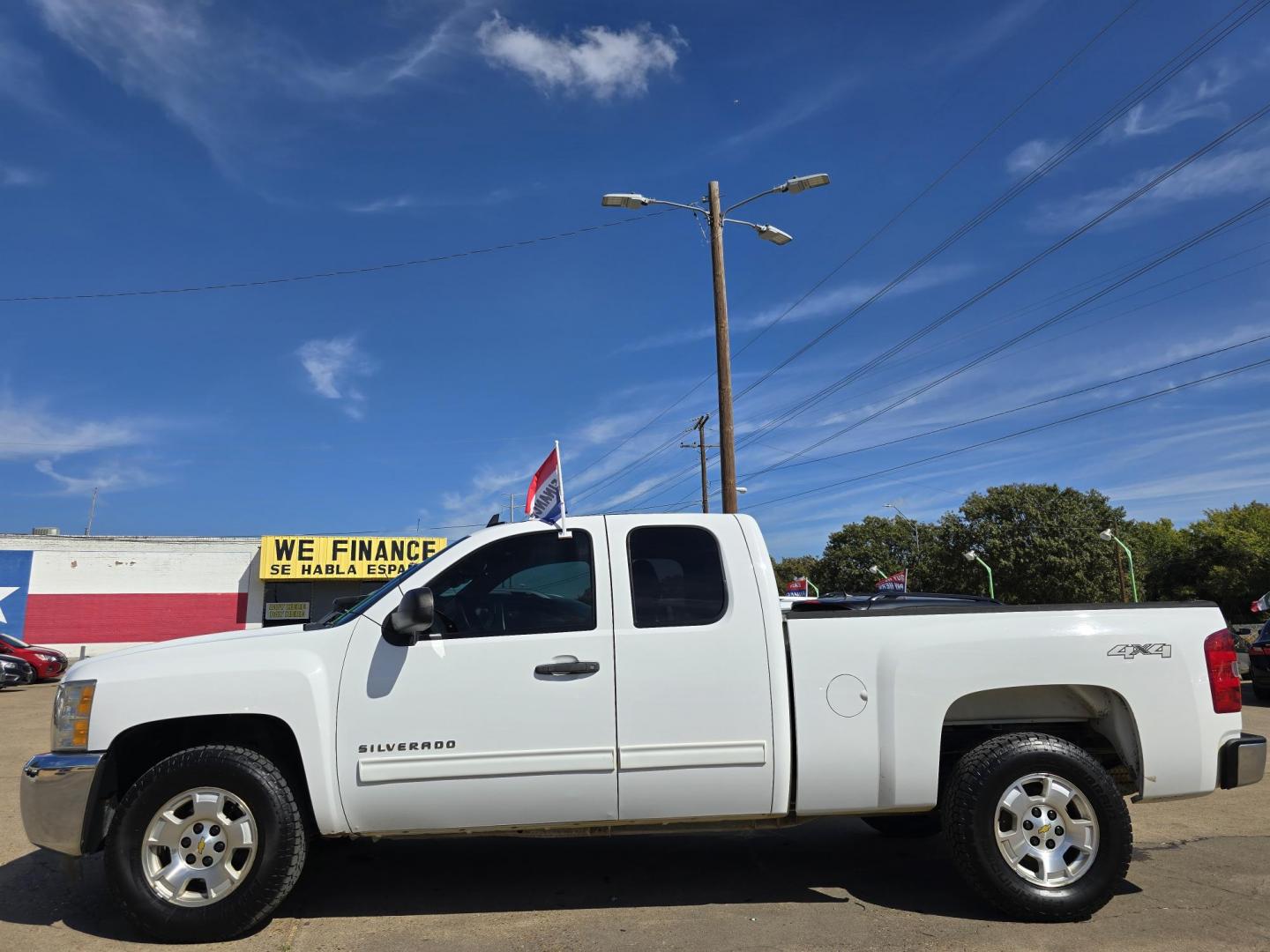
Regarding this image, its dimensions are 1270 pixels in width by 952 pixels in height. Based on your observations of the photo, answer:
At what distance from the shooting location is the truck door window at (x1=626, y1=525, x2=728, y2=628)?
14.5ft

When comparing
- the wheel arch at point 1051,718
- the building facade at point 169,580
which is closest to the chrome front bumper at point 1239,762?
the wheel arch at point 1051,718

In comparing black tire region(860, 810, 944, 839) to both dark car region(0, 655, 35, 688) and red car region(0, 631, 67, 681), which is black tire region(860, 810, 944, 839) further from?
red car region(0, 631, 67, 681)

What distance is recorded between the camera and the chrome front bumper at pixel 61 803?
4035 millimetres

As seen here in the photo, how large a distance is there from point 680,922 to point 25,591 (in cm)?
4048

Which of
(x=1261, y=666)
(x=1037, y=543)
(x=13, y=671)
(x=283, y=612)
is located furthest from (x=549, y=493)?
(x=1037, y=543)

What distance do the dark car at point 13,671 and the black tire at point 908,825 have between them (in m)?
22.7

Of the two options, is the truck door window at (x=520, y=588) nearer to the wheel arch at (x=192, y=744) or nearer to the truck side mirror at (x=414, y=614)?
the truck side mirror at (x=414, y=614)

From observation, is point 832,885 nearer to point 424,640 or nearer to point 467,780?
point 467,780

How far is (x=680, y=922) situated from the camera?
4234 mm

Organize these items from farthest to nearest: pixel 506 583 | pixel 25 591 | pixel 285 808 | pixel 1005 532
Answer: pixel 1005 532 → pixel 25 591 → pixel 506 583 → pixel 285 808

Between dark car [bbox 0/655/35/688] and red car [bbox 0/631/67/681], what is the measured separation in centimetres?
45

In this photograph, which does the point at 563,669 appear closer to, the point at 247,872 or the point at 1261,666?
the point at 247,872

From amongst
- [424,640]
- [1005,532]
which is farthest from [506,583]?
[1005,532]

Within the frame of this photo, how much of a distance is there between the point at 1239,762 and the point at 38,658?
26852 mm
